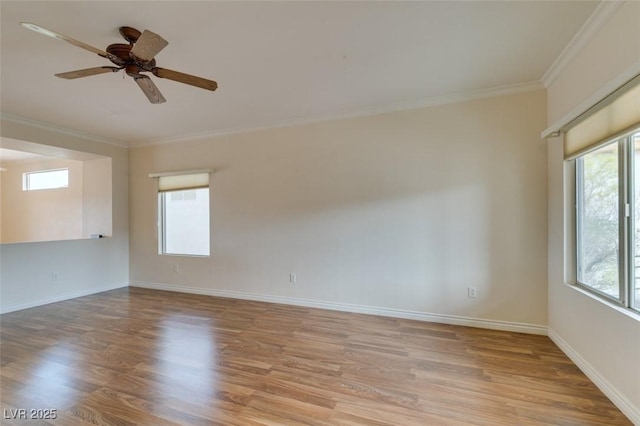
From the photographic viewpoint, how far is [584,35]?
1.99m

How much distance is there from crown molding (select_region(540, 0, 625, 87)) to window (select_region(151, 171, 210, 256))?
4382mm

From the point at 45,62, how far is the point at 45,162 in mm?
5159

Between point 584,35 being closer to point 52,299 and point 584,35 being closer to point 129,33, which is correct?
point 129,33

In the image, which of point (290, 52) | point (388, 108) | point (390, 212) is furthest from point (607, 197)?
point (290, 52)

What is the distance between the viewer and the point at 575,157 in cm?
223

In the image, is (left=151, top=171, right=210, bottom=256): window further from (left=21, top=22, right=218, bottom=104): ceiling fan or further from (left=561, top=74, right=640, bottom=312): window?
(left=561, top=74, right=640, bottom=312): window

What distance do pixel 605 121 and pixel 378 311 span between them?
2.67 m

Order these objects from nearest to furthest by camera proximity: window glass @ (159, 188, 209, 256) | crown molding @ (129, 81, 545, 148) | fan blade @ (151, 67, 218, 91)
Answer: fan blade @ (151, 67, 218, 91)
crown molding @ (129, 81, 545, 148)
window glass @ (159, 188, 209, 256)

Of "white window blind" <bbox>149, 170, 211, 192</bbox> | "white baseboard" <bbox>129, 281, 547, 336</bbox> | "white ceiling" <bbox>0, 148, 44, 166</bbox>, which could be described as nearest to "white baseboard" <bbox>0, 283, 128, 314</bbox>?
"white baseboard" <bbox>129, 281, 547, 336</bbox>

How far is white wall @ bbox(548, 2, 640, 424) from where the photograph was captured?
1627 mm

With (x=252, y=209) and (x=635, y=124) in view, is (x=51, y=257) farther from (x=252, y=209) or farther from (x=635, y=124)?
(x=635, y=124)

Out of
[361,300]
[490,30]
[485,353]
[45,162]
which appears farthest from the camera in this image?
[45,162]

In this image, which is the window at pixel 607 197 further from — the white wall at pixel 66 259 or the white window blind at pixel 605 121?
the white wall at pixel 66 259

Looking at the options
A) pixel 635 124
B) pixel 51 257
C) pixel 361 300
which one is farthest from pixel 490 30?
pixel 51 257
